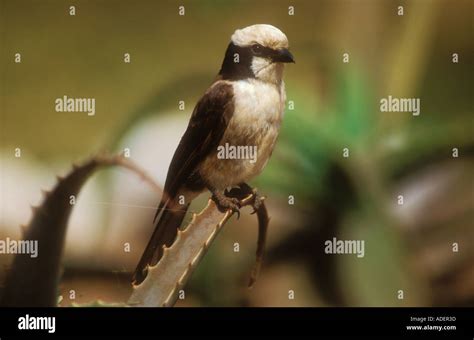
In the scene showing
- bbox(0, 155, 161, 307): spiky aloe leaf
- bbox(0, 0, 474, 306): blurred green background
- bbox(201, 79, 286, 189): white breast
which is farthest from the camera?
bbox(0, 0, 474, 306): blurred green background

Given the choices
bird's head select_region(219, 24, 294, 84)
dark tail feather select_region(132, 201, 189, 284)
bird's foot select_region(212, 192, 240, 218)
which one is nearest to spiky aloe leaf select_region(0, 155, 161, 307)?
dark tail feather select_region(132, 201, 189, 284)

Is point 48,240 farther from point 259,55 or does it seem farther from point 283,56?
point 283,56

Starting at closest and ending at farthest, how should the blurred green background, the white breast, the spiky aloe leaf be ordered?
the white breast
the spiky aloe leaf
the blurred green background

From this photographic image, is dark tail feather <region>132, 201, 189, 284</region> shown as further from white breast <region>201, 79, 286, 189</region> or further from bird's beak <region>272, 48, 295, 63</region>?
bird's beak <region>272, 48, 295, 63</region>

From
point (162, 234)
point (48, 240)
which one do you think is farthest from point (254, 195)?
point (48, 240)

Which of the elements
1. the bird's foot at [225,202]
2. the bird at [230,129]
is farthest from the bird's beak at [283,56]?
the bird's foot at [225,202]

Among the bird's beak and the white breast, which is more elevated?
the bird's beak
